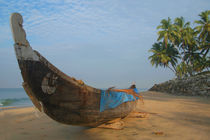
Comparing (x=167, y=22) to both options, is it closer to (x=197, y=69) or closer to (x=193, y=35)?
(x=193, y=35)

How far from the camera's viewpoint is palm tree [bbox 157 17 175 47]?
2361 centimetres

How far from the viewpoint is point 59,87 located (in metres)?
2.21

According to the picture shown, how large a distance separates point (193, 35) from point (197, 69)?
5995 millimetres

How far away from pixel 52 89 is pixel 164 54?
26049 millimetres

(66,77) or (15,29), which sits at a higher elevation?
(15,29)

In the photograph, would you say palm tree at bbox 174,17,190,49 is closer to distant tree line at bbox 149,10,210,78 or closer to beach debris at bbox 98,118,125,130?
distant tree line at bbox 149,10,210,78

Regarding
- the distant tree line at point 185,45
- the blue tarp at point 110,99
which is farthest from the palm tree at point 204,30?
the blue tarp at point 110,99

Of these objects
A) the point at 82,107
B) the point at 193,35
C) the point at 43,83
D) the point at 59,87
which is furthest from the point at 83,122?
the point at 193,35

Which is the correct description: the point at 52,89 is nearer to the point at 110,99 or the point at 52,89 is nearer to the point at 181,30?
the point at 110,99

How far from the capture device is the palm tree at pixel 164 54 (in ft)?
83.3

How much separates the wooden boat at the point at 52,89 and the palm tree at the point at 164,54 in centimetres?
2453

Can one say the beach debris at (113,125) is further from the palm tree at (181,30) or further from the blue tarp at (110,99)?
the palm tree at (181,30)

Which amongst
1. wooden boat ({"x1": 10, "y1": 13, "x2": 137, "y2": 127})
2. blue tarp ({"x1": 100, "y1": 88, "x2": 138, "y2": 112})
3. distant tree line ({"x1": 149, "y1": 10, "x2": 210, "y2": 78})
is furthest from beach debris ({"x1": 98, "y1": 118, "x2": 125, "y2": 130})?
distant tree line ({"x1": 149, "y1": 10, "x2": 210, "y2": 78})

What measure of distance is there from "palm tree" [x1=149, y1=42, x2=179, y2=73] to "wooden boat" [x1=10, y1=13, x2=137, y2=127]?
24530mm
